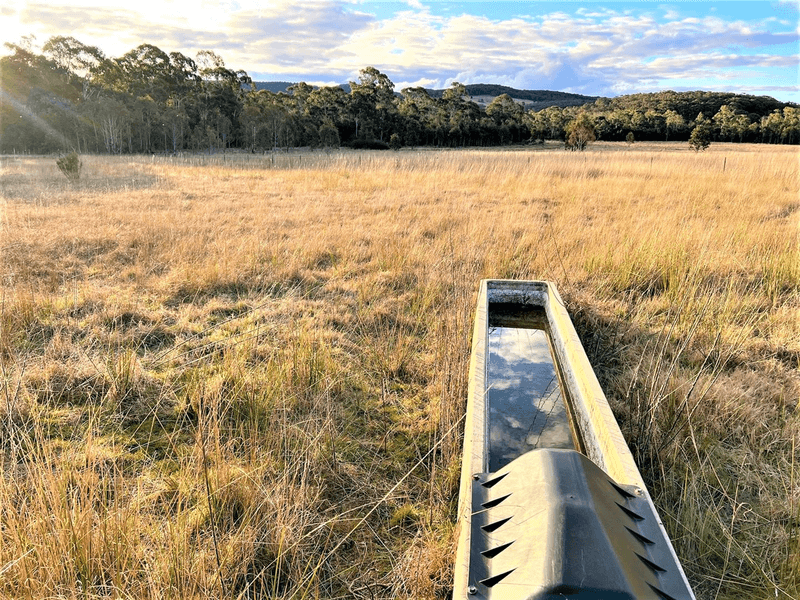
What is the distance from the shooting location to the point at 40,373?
2582mm

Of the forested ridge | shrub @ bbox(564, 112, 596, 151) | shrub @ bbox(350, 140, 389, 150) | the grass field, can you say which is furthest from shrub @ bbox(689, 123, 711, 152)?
shrub @ bbox(350, 140, 389, 150)

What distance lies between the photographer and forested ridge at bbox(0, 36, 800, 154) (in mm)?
26031

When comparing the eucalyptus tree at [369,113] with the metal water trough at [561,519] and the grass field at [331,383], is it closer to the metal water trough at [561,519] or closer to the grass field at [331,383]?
the grass field at [331,383]

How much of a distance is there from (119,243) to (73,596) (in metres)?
5.12

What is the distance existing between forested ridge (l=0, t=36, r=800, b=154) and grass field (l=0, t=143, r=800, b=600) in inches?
814

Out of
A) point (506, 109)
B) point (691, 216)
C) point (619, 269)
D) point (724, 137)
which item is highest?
point (506, 109)

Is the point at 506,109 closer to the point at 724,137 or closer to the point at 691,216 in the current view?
the point at 724,137

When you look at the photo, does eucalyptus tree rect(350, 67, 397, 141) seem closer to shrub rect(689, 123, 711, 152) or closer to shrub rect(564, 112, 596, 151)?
shrub rect(564, 112, 596, 151)

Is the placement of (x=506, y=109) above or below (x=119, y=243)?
above

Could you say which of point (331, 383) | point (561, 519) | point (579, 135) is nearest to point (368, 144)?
point (579, 135)

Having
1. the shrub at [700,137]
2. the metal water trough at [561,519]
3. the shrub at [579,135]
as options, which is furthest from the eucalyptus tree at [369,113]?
the metal water trough at [561,519]

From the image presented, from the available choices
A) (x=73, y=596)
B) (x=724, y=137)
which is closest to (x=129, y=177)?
(x=73, y=596)

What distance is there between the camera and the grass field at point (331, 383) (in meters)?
1.49

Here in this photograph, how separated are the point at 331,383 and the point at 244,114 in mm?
33111
